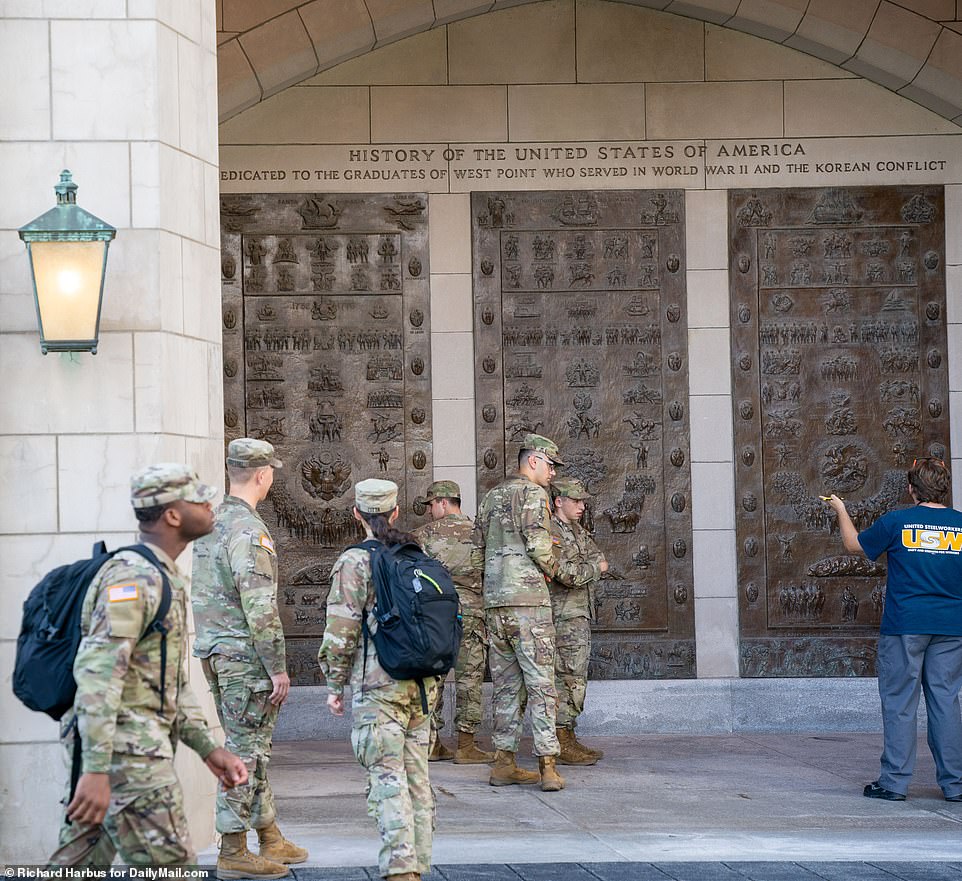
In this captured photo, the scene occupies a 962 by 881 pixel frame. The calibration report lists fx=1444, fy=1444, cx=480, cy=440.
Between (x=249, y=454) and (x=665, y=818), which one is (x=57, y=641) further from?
(x=665, y=818)

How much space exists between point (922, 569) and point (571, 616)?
2.53 meters

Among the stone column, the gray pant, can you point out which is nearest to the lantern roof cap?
the stone column

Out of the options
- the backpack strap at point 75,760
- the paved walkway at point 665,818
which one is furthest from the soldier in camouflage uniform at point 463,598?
the backpack strap at point 75,760

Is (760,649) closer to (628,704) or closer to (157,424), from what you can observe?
(628,704)

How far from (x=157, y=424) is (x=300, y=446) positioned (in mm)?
4457

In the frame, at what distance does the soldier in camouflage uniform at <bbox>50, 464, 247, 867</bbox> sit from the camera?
4.42 m

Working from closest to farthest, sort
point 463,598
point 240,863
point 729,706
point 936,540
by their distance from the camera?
point 240,863, point 936,540, point 463,598, point 729,706

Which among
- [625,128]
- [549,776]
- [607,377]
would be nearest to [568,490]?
[607,377]

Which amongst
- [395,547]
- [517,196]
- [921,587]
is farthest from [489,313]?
[395,547]

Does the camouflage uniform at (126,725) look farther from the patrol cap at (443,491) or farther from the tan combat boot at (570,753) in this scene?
the patrol cap at (443,491)

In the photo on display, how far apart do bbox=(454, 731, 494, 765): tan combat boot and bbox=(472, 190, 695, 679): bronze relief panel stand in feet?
5.61

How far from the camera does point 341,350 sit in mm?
11562

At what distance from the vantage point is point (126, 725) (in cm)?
458

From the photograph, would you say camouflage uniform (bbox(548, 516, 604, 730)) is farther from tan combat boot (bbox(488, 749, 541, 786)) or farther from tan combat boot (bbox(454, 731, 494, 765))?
tan combat boot (bbox(488, 749, 541, 786))
